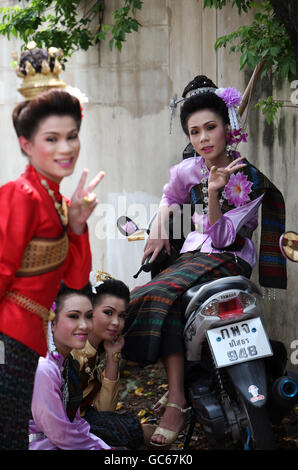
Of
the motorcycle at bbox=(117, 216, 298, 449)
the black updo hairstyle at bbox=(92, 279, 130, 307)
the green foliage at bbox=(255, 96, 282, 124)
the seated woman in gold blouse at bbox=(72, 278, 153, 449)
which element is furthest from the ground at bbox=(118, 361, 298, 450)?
the green foliage at bbox=(255, 96, 282, 124)

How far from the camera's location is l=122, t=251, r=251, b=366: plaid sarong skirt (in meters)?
3.53

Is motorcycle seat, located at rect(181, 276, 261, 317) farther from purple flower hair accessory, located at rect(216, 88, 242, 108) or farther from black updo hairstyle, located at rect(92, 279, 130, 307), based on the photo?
purple flower hair accessory, located at rect(216, 88, 242, 108)

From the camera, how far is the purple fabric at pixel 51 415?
3098mm

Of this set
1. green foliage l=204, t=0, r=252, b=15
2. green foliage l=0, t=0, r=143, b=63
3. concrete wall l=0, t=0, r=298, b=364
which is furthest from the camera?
green foliage l=0, t=0, r=143, b=63

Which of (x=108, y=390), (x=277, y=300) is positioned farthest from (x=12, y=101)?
(x=108, y=390)

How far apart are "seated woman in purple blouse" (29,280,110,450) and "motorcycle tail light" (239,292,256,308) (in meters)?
0.81

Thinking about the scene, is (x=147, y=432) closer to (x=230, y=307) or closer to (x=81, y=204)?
(x=230, y=307)

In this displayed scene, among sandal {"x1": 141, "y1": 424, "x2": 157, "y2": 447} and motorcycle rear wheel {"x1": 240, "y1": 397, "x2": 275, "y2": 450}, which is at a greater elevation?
motorcycle rear wheel {"x1": 240, "y1": 397, "x2": 275, "y2": 450}

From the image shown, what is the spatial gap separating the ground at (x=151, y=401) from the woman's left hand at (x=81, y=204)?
1.58m

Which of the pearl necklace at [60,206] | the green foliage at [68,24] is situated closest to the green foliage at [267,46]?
the green foliage at [68,24]

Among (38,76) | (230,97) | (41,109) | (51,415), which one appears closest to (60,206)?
(41,109)

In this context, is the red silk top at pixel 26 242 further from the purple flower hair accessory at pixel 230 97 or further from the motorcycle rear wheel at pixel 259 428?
the purple flower hair accessory at pixel 230 97
